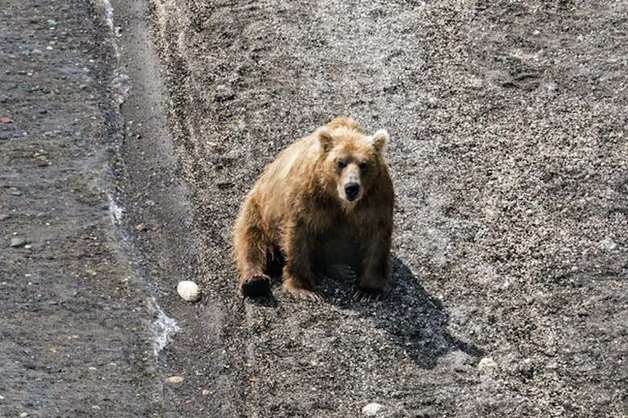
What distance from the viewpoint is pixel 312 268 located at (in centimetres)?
967

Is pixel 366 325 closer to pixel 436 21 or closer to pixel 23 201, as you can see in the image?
pixel 23 201

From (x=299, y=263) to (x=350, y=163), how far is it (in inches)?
35.8

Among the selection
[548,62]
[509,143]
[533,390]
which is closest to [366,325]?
[533,390]

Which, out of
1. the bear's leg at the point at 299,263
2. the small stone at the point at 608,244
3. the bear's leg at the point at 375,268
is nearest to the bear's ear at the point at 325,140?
the bear's leg at the point at 299,263

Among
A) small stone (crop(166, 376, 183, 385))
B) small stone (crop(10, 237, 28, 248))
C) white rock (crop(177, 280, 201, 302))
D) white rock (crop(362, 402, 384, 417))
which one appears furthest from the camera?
small stone (crop(10, 237, 28, 248))

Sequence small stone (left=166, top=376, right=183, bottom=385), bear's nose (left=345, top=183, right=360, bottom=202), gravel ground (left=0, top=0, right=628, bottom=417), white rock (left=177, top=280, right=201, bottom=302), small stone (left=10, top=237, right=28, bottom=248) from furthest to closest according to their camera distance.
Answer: small stone (left=10, top=237, right=28, bottom=248) < white rock (left=177, top=280, right=201, bottom=302) < bear's nose (left=345, top=183, right=360, bottom=202) < small stone (left=166, top=376, right=183, bottom=385) < gravel ground (left=0, top=0, right=628, bottom=417)

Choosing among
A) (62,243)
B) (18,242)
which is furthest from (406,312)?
(18,242)

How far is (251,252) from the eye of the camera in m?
9.73

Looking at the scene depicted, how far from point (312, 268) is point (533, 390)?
1954 mm

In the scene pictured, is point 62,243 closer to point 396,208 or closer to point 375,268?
point 375,268

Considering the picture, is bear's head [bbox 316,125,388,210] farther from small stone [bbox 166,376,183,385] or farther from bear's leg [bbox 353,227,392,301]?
small stone [bbox 166,376,183,385]

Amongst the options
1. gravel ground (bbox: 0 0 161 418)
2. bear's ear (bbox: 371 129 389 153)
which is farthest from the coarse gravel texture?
bear's ear (bbox: 371 129 389 153)

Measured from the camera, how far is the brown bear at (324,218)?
9.27 metres

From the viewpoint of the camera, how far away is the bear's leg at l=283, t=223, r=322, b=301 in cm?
951
